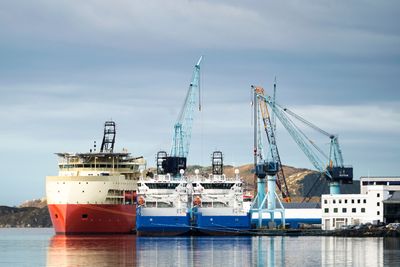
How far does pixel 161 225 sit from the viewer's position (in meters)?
150

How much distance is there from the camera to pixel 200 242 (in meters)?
129

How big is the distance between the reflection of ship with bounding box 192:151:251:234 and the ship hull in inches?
86.0

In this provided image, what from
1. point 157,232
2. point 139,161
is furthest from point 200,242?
point 139,161

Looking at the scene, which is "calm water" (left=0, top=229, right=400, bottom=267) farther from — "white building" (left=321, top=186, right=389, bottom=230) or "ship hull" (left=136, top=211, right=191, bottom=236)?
"white building" (left=321, top=186, right=389, bottom=230)

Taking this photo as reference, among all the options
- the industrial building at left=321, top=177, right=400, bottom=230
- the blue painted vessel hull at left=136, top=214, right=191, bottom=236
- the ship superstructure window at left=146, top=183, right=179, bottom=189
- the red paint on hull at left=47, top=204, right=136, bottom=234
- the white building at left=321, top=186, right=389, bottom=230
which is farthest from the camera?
the white building at left=321, top=186, right=389, bottom=230

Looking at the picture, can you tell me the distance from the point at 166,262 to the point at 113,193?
239 ft

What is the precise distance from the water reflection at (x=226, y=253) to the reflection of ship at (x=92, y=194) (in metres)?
29.7

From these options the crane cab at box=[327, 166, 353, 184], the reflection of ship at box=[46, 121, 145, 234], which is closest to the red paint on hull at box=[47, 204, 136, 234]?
the reflection of ship at box=[46, 121, 145, 234]

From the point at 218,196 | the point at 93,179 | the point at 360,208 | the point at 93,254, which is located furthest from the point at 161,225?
the point at 93,254

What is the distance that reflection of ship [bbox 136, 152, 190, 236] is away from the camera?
149 m

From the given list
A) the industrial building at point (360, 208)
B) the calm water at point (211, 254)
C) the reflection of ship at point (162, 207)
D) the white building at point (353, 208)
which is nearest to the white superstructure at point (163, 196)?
the reflection of ship at point (162, 207)

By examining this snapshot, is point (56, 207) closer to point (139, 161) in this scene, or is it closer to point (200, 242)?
point (139, 161)

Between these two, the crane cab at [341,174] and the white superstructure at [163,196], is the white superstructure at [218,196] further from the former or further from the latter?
the crane cab at [341,174]

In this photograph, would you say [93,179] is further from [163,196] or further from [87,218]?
[163,196]
